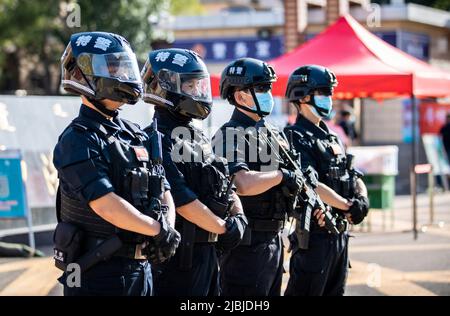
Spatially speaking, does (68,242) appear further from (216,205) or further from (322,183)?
(322,183)

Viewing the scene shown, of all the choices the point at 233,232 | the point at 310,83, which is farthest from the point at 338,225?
the point at 233,232

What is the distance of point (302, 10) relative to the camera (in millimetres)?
22297

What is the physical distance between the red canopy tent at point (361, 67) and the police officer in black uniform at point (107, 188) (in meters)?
6.78

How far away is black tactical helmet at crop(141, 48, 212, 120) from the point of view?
184 inches

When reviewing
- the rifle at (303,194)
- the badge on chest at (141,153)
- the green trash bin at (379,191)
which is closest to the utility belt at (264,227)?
the rifle at (303,194)

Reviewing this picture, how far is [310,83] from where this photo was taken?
6109mm

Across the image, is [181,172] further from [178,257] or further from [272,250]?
[272,250]

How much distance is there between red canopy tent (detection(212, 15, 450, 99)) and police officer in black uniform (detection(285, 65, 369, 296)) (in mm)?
4682

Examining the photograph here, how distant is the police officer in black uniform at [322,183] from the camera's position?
19.0 feet

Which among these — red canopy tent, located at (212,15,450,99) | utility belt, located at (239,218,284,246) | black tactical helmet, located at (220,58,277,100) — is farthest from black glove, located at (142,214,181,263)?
red canopy tent, located at (212,15,450,99)

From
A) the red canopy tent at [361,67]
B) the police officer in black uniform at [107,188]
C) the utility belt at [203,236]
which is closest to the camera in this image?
the police officer in black uniform at [107,188]

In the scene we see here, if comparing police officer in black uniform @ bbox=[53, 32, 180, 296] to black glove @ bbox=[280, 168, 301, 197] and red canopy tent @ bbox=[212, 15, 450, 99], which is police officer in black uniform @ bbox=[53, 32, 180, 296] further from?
red canopy tent @ bbox=[212, 15, 450, 99]

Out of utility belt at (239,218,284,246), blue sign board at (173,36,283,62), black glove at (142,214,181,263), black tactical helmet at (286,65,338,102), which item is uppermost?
blue sign board at (173,36,283,62)

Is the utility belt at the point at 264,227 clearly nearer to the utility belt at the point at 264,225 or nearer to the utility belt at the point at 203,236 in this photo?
the utility belt at the point at 264,225
